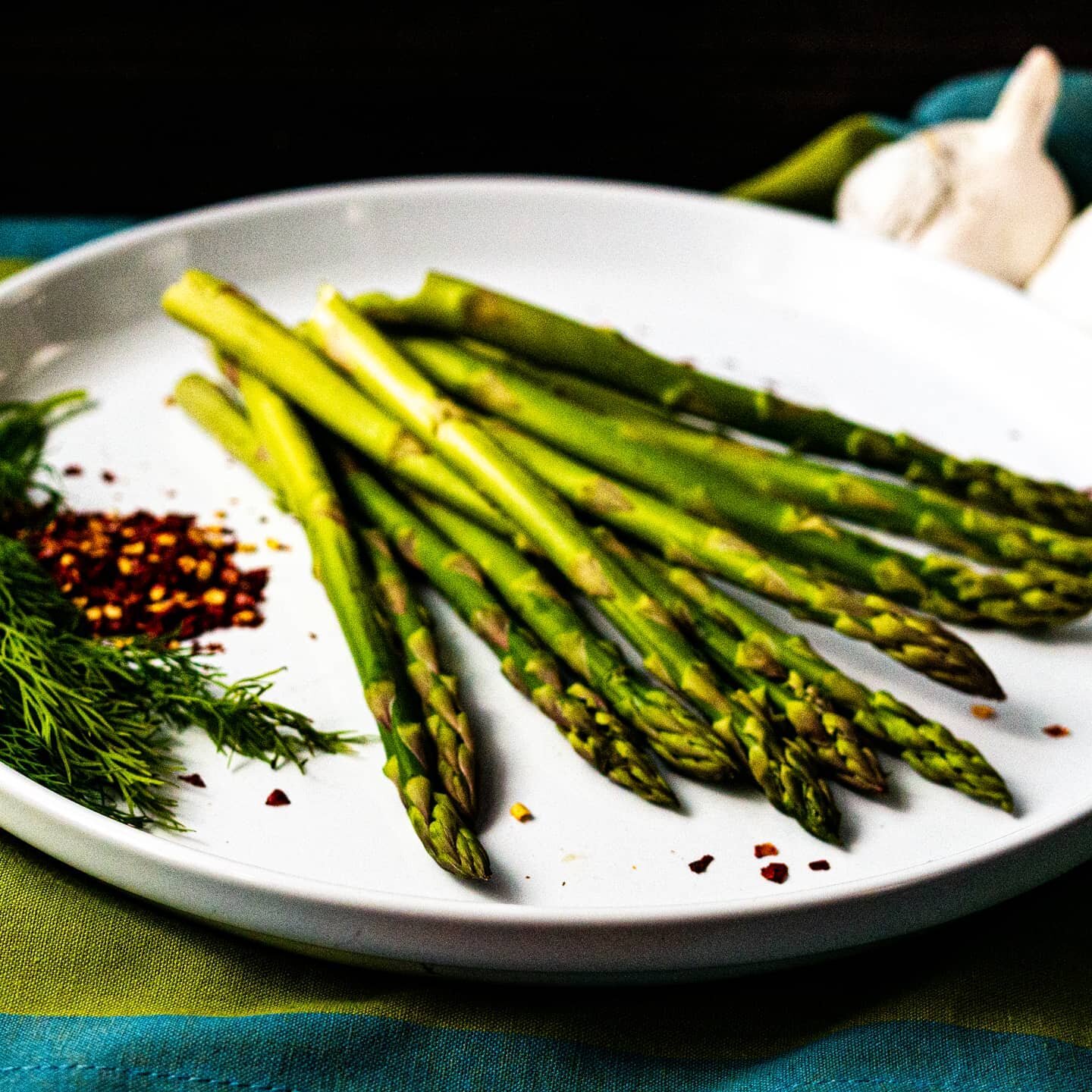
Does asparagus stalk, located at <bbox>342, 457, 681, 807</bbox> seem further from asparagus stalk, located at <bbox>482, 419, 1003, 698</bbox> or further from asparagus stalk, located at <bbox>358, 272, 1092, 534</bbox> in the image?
asparagus stalk, located at <bbox>358, 272, 1092, 534</bbox>

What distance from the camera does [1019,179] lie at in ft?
7.44

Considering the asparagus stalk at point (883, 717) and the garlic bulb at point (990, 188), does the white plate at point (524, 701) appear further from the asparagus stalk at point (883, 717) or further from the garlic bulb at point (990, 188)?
the garlic bulb at point (990, 188)

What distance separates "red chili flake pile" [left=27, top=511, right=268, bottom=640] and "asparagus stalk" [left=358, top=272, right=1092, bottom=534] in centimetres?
45

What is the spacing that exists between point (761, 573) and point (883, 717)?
235mm

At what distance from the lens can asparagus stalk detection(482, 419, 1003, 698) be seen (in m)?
1.38

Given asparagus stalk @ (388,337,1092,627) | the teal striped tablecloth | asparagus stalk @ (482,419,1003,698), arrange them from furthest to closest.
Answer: asparagus stalk @ (388,337,1092,627) < asparagus stalk @ (482,419,1003,698) < the teal striped tablecloth

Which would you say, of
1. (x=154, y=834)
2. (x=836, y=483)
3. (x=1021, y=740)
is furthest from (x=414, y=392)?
(x=1021, y=740)

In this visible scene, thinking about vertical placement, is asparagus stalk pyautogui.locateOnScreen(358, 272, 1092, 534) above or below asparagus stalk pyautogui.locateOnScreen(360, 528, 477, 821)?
above

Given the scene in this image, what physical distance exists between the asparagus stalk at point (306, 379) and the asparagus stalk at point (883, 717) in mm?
327

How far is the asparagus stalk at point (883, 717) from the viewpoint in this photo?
1271 millimetres

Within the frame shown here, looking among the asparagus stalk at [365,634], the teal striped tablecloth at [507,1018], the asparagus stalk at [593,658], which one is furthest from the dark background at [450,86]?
the teal striped tablecloth at [507,1018]

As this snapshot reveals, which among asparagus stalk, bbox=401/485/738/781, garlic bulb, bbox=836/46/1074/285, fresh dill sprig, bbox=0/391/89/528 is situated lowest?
fresh dill sprig, bbox=0/391/89/528

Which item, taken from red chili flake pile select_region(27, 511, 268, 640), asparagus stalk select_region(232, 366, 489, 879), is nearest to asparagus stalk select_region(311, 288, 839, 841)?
asparagus stalk select_region(232, 366, 489, 879)

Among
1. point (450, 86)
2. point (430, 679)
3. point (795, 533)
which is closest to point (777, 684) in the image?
point (795, 533)
